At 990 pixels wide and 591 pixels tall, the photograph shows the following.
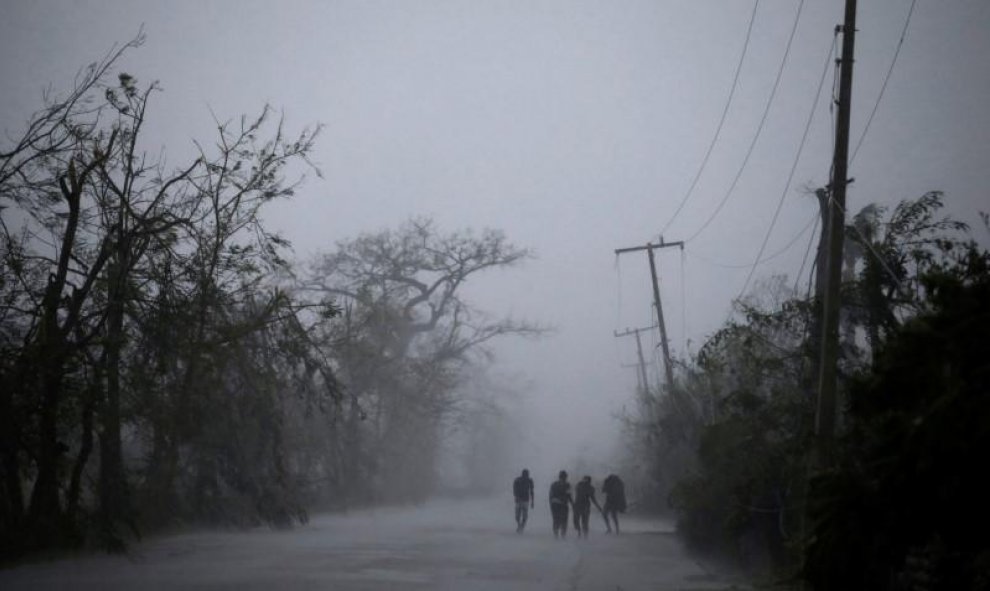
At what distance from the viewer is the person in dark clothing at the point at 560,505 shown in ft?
74.9

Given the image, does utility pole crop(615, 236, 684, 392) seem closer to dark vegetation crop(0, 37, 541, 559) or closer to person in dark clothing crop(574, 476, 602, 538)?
person in dark clothing crop(574, 476, 602, 538)

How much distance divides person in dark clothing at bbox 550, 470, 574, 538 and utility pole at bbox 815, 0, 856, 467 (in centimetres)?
1220

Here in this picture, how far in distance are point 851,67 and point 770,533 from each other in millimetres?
7504

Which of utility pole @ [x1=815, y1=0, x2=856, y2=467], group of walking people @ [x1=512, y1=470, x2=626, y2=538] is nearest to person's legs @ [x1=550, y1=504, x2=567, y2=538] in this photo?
group of walking people @ [x1=512, y1=470, x2=626, y2=538]

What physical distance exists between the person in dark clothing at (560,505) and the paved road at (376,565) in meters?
1.18

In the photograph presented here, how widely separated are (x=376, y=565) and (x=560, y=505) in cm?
1043

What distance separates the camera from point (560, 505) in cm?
2312

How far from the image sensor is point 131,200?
14906 millimetres

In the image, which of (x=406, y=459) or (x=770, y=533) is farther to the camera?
(x=406, y=459)

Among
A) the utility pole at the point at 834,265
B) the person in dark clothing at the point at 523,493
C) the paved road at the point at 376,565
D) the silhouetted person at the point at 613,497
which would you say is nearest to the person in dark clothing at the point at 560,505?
the person in dark clothing at the point at 523,493

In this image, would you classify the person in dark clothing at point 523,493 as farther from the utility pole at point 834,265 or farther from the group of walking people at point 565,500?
the utility pole at point 834,265

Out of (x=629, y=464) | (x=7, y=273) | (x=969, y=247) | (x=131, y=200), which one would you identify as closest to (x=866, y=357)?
(x=969, y=247)

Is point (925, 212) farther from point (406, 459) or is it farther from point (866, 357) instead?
point (406, 459)

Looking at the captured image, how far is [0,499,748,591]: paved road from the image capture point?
11.2m
